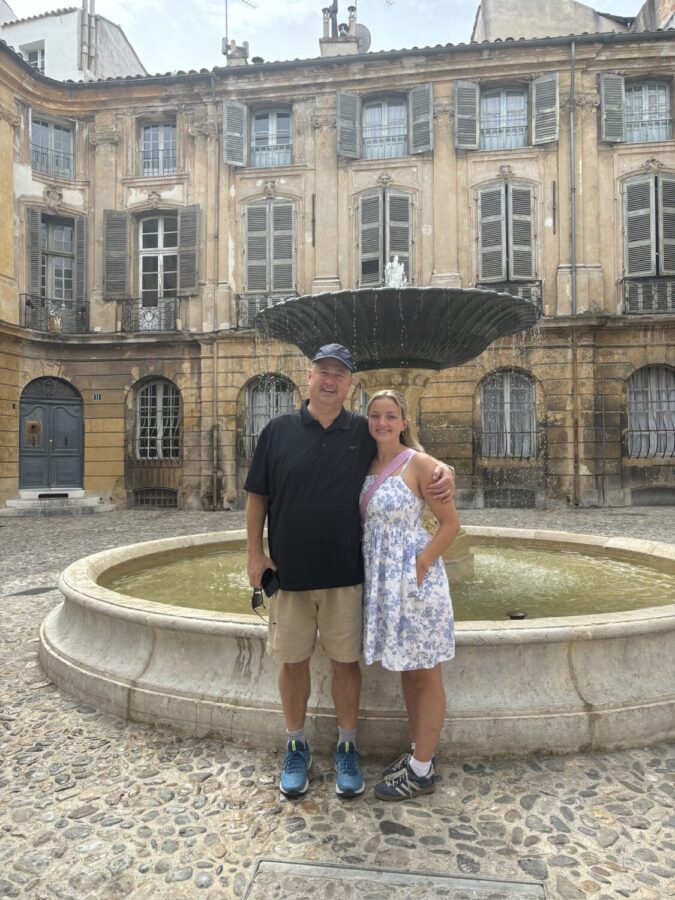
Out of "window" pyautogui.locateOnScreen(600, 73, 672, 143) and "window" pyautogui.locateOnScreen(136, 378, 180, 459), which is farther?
"window" pyautogui.locateOnScreen(136, 378, 180, 459)

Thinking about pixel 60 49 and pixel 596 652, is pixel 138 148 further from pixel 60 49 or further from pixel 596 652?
pixel 596 652

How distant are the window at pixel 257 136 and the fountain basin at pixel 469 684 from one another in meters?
16.2

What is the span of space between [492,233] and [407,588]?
50.3ft

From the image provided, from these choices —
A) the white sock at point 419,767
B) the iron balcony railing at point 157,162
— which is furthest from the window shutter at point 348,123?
the white sock at point 419,767

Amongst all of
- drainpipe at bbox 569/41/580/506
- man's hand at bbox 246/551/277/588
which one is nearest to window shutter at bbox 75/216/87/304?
drainpipe at bbox 569/41/580/506

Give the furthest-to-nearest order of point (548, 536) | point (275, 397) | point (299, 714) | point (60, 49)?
point (60, 49) < point (275, 397) < point (548, 536) < point (299, 714)

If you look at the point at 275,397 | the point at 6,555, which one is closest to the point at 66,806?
the point at 6,555

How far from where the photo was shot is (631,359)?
1532cm

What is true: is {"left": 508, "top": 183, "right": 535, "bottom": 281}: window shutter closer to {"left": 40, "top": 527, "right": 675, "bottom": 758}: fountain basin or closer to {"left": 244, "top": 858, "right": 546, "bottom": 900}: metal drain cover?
{"left": 40, "top": 527, "right": 675, "bottom": 758}: fountain basin

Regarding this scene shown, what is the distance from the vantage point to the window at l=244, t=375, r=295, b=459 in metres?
16.6

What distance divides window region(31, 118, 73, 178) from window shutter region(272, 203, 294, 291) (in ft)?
20.6

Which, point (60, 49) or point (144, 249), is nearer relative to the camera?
point (144, 249)

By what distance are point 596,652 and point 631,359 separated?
1410cm

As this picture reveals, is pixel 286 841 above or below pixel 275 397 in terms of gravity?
below
